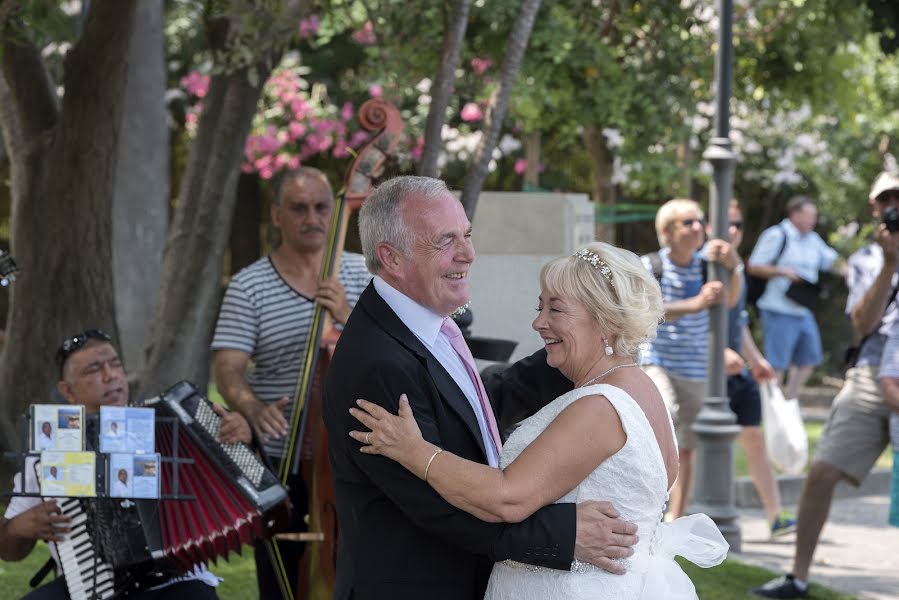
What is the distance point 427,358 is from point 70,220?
4633mm

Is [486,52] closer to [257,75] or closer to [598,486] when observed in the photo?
[257,75]

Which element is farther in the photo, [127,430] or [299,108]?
[299,108]

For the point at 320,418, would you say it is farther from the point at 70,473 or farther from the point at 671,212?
the point at 671,212

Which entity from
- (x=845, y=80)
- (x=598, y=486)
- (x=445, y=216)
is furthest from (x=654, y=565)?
(x=845, y=80)

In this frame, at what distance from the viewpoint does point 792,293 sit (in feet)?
42.0

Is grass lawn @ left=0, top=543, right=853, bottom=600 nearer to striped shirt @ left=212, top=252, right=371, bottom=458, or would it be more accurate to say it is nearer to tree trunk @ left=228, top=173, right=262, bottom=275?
striped shirt @ left=212, top=252, right=371, bottom=458

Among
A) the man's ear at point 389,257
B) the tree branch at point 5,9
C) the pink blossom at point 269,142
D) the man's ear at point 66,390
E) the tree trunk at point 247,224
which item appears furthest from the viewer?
the tree trunk at point 247,224

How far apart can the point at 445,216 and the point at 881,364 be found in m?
3.81

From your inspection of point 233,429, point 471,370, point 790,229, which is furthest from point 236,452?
point 790,229

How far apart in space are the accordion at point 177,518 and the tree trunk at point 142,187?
609 cm

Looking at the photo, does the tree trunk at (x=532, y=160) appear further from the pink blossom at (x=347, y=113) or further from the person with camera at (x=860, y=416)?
the person with camera at (x=860, y=416)

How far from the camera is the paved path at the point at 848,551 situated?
25.0 feet

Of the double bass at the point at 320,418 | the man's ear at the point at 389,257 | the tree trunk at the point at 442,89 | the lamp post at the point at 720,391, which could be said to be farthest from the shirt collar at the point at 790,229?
the man's ear at the point at 389,257

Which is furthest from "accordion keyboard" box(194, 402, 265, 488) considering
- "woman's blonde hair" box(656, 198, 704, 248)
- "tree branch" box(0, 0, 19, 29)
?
"woman's blonde hair" box(656, 198, 704, 248)
